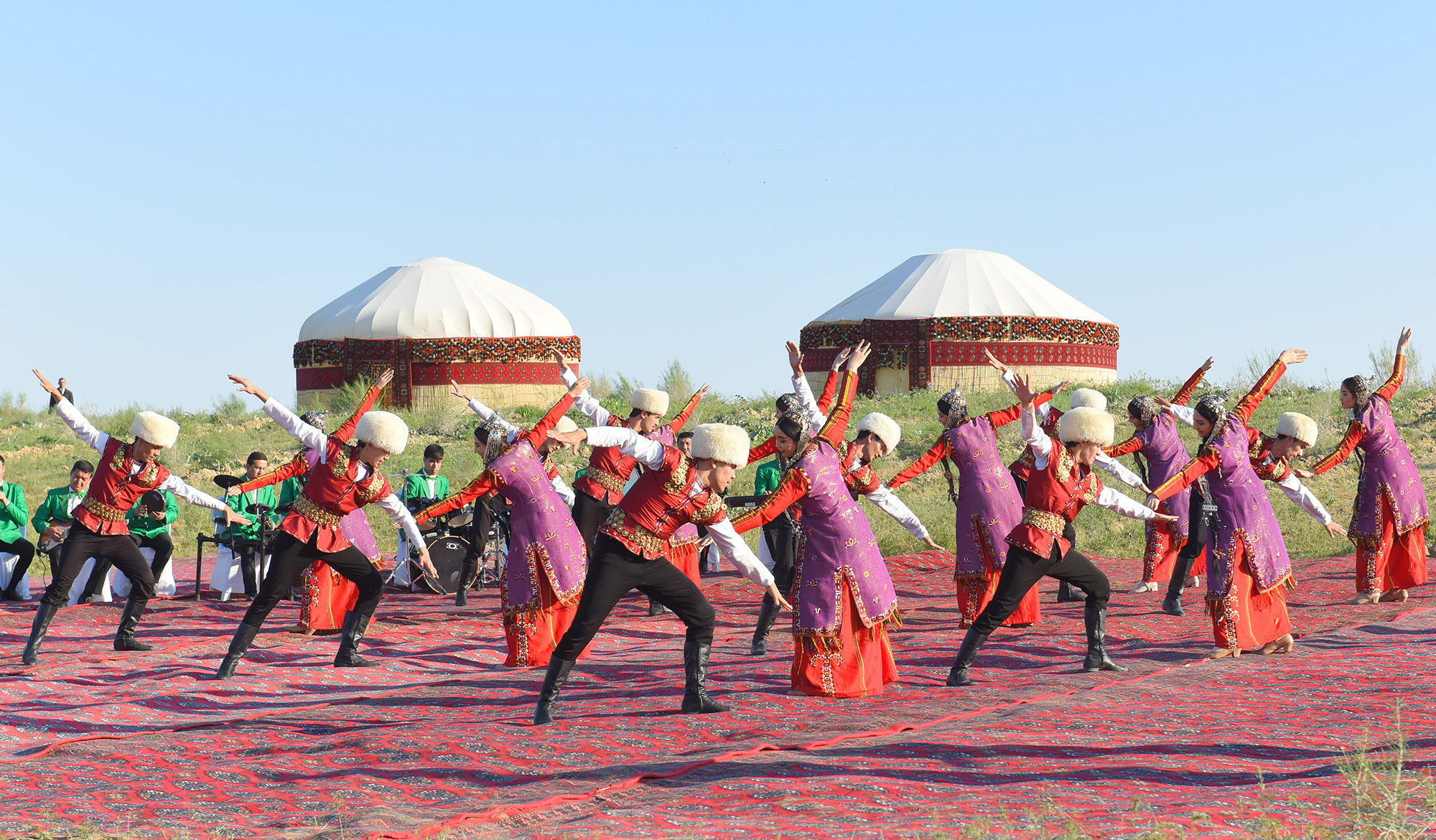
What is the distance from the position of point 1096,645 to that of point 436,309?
73.1 feet

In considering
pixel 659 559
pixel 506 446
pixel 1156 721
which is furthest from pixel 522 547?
pixel 1156 721

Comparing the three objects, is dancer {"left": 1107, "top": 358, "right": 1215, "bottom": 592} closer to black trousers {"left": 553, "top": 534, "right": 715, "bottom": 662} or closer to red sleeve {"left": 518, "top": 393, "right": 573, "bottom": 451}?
red sleeve {"left": 518, "top": 393, "right": 573, "bottom": 451}

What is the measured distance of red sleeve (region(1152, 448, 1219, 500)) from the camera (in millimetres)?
7387

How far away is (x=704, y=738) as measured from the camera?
19.8ft

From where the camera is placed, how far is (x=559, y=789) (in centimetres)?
511

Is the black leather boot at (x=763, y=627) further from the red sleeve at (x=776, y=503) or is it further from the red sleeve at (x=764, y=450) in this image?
the red sleeve at (x=776, y=503)

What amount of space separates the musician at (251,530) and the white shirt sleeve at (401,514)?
10.4 feet

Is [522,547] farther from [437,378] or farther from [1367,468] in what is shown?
[437,378]

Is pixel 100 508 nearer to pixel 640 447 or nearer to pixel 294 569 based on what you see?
pixel 294 569

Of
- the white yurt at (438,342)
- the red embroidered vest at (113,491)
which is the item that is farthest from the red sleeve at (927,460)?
the white yurt at (438,342)

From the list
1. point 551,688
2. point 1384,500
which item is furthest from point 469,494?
point 1384,500

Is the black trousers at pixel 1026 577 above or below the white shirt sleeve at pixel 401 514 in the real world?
below

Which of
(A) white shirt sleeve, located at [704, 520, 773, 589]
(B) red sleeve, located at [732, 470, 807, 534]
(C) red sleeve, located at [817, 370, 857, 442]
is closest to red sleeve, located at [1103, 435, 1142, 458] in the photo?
(C) red sleeve, located at [817, 370, 857, 442]

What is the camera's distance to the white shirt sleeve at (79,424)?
27.7 ft
